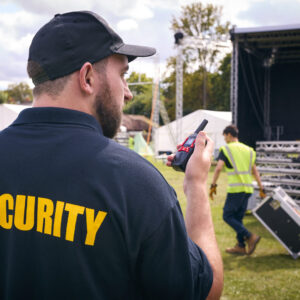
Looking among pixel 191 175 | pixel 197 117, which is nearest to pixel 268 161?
pixel 191 175

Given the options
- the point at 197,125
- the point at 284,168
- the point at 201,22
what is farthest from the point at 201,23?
the point at 284,168

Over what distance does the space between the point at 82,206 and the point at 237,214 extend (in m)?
5.20

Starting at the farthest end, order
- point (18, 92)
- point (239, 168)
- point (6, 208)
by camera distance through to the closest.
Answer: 1. point (18, 92)
2. point (239, 168)
3. point (6, 208)

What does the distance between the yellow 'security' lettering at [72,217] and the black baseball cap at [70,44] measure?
0.41m

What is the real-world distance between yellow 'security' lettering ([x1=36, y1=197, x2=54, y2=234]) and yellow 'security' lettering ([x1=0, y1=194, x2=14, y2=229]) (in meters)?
0.10

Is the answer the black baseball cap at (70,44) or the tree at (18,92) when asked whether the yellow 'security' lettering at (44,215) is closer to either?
the black baseball cap at (70,44)

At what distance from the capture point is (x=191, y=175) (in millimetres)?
1293

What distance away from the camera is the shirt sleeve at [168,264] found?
996 mm

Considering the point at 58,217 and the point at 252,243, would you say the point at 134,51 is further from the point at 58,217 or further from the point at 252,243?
the point at 252,243

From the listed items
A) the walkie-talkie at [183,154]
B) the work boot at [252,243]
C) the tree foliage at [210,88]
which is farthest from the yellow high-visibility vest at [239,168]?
the tree foliage at [210,88]

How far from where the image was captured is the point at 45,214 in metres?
1.04

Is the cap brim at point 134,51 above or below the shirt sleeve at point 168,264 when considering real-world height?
above

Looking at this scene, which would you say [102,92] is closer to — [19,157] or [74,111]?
[74,111]

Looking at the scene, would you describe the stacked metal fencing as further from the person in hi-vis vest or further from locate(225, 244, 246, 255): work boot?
locate(225, 244, 246, 255): work boot
